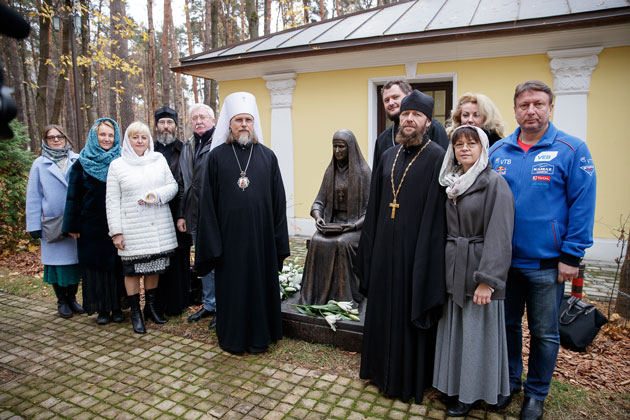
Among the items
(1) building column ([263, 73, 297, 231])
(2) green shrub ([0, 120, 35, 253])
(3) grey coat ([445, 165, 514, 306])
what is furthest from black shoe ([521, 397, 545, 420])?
(2) green shrub ([0, 120, 35, 253])

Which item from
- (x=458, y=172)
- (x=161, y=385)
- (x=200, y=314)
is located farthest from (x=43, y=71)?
(x=458, y=172)

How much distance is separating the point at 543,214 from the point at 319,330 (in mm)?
2189

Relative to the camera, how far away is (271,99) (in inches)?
344

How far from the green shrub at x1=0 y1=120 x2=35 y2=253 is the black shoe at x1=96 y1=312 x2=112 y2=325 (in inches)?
180

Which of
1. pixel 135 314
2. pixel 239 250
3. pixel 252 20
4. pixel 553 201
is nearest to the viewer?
pixel 553 201

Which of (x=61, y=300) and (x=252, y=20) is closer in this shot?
(x=61, y=300)

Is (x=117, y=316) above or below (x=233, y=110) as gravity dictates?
below

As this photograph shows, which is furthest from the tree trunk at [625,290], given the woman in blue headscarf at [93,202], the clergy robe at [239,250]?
the woman in blue headscarf at [93,202]

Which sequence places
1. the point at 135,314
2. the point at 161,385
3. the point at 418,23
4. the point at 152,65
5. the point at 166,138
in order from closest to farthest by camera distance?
1. the point at 161,385
2. the point at 135,314
3. the point at 166,138
4. the point at 418,23
5. the point at 152,65

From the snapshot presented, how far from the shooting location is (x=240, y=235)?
12.3 feet

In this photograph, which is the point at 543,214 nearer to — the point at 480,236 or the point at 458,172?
the point at 480,236

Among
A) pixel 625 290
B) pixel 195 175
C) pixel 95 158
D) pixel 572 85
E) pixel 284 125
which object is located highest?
pixel 572 85

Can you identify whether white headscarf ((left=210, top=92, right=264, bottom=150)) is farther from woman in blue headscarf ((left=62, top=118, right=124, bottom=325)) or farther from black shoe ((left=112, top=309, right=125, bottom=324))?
black shoe ((left=112, top=309, right=125, bottom=324))

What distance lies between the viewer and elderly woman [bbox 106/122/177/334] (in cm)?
404
